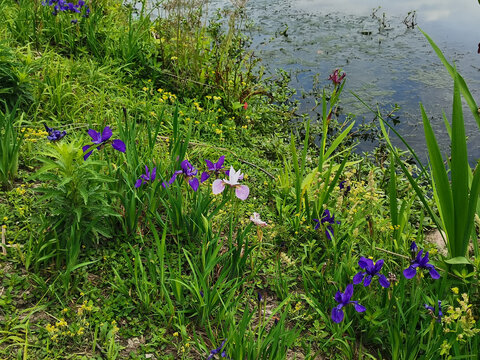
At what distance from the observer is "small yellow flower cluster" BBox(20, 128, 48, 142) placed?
2.71 meters

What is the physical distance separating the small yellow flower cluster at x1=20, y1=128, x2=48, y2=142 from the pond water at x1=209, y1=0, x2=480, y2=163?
2631 mm

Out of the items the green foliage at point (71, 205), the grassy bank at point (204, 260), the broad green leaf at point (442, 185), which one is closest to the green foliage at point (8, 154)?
the grassy bank at point (204, 260)

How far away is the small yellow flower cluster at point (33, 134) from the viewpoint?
2705 millimetres

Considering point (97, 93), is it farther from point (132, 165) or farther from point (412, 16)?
point (412, 16)

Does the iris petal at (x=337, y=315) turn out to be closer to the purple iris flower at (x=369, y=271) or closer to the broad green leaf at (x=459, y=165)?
the purple iris flower at (x=369, y=271)

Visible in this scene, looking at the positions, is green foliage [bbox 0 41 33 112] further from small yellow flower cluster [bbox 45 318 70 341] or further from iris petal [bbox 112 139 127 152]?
small yellow flower cluster [bbox 45 318 70 341]

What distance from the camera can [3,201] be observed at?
2.34 meters

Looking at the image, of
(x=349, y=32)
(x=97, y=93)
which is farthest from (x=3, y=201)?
(x=349, y=32)

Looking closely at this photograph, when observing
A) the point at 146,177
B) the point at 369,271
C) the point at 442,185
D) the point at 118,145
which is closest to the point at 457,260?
the point at 442,185

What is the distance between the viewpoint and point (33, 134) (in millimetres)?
2803

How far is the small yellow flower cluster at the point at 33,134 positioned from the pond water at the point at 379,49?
2.63 m

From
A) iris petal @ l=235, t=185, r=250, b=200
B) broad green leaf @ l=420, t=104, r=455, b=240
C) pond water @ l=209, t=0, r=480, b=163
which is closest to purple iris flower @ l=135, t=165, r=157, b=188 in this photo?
iris petal @ l=235, t=185, r=250, b=200

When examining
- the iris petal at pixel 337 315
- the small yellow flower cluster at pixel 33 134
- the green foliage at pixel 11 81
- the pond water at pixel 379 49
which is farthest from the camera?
the pond water at pixel 379 49

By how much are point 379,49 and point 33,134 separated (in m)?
5.53
